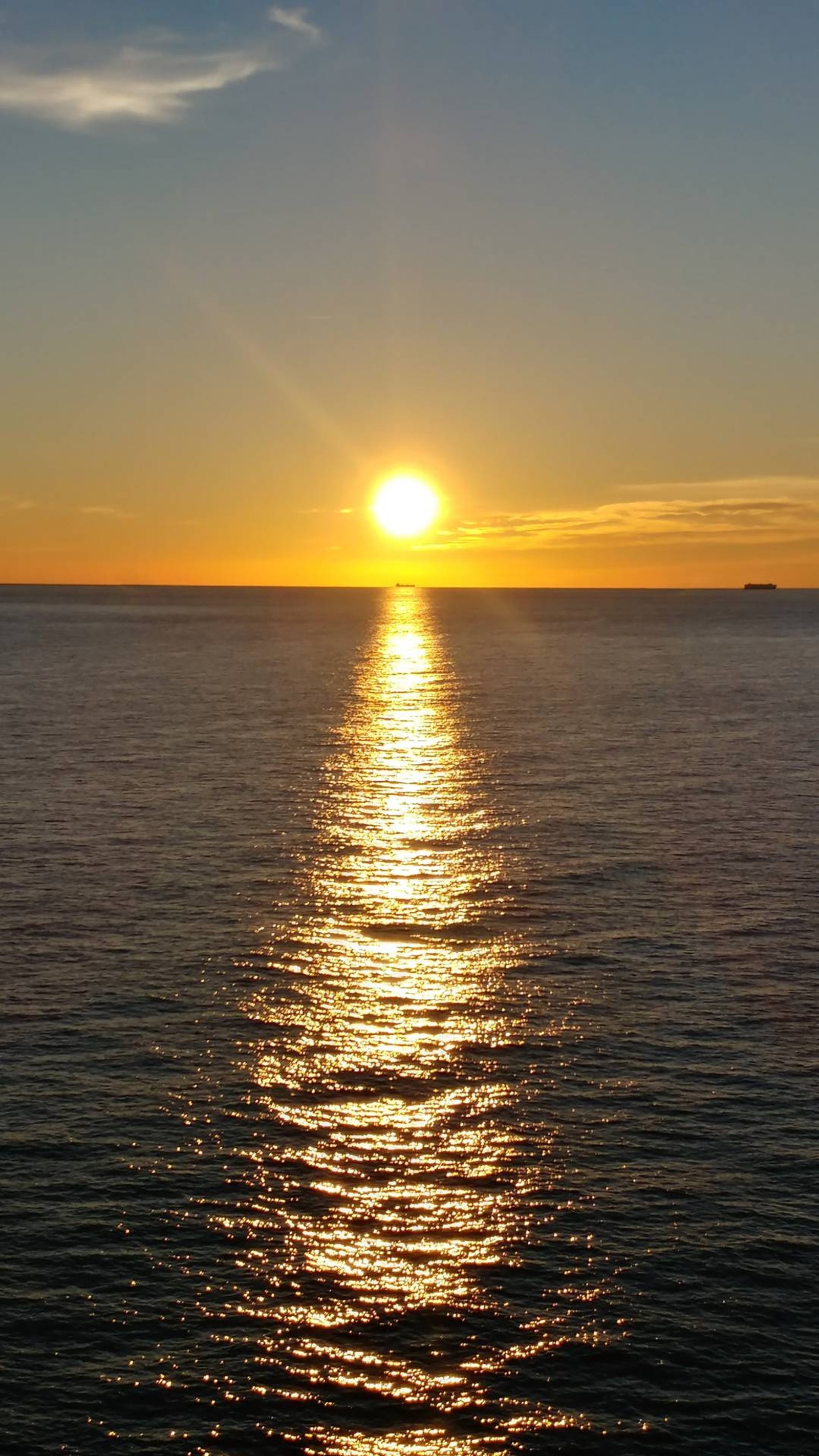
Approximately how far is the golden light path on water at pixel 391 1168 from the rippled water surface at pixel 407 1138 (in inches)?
5.1

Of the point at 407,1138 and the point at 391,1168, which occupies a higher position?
the point at 407,1138

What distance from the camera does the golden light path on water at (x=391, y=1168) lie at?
3400cm

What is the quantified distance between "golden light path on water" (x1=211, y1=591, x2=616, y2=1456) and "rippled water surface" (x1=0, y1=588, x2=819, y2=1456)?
5.1 inches

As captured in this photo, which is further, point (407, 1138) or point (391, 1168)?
point (407, 1138)

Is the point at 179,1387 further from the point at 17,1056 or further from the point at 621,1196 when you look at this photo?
the point at 17,1056

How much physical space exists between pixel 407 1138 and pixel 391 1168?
7.67 feet

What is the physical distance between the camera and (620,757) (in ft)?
424

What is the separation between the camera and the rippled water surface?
33969 millimetres

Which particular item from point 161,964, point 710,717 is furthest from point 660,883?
point 710,717

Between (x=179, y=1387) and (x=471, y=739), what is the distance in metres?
113

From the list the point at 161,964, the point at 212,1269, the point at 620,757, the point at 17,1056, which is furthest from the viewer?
the point at 620,757

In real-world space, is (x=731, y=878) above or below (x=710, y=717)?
below

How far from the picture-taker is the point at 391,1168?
4412 cm

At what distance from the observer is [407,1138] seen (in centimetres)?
4638
